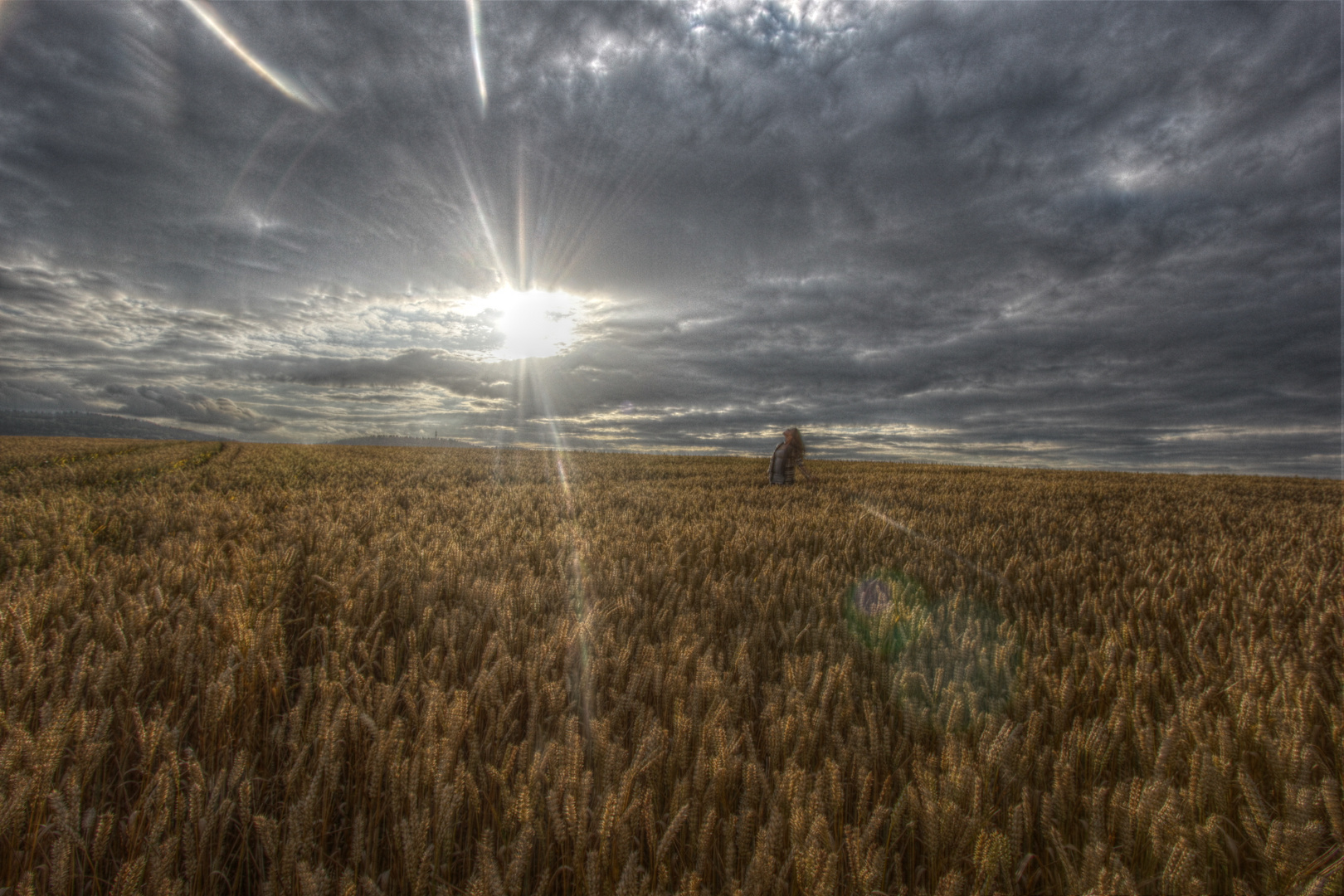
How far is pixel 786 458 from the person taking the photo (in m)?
12.2

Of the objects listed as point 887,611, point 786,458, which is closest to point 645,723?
point 887,611

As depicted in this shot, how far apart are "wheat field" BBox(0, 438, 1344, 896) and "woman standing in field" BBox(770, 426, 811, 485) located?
7645 millimetres

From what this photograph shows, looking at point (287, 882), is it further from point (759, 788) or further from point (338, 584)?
point (338, 584)

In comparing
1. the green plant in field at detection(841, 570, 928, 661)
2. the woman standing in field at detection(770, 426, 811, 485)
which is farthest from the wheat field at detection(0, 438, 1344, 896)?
the woman standing in field at detection(770, 426, 811, 485)

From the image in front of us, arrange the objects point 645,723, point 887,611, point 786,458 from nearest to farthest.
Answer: point 645,723 < point 887,611 < point 786,458

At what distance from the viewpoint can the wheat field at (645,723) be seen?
4.00 feet

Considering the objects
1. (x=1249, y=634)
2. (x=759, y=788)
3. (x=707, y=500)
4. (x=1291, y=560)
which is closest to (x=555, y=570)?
(x=759, y=788)

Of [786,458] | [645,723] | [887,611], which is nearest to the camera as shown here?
[645,723]

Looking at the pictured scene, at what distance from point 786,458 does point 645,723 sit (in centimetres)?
1080

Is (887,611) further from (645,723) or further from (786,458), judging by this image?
(786,458)

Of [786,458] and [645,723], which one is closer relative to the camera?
[645,723]

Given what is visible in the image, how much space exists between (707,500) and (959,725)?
6376mm

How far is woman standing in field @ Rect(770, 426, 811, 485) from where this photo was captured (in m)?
11.9

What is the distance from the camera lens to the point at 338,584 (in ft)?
9.61
